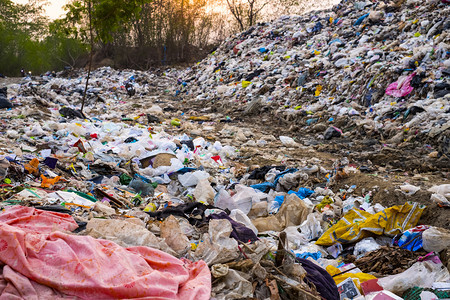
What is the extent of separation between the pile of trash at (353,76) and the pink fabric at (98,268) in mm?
4149

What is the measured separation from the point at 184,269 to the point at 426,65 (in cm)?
608

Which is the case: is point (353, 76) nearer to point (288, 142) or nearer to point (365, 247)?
point (288, 142)

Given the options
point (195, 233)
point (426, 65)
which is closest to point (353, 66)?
point (426, 65)

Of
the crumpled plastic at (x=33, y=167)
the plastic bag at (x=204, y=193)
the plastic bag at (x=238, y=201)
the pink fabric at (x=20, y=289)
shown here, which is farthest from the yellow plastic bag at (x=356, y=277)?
the crumpled plastic at (x=33, y=167)

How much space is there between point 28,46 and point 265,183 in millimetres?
23157

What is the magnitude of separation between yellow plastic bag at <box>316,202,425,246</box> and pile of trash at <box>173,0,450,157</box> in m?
2.13

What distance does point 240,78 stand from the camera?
34.3ft

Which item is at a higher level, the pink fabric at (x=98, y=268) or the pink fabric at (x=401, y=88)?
the pink fabric at (x=401, y=88)

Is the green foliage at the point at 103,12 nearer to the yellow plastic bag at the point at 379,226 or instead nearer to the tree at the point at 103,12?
the tree at the point at 103,12

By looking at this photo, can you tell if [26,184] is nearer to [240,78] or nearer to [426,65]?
[426,65]

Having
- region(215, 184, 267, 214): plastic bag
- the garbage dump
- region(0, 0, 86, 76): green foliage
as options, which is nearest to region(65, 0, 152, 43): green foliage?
the garbage dump

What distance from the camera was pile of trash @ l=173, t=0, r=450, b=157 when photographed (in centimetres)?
532

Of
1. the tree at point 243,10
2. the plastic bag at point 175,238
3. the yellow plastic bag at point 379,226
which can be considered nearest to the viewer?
the plastic bag at point 175,238

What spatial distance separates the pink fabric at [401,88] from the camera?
5727 millimetres
